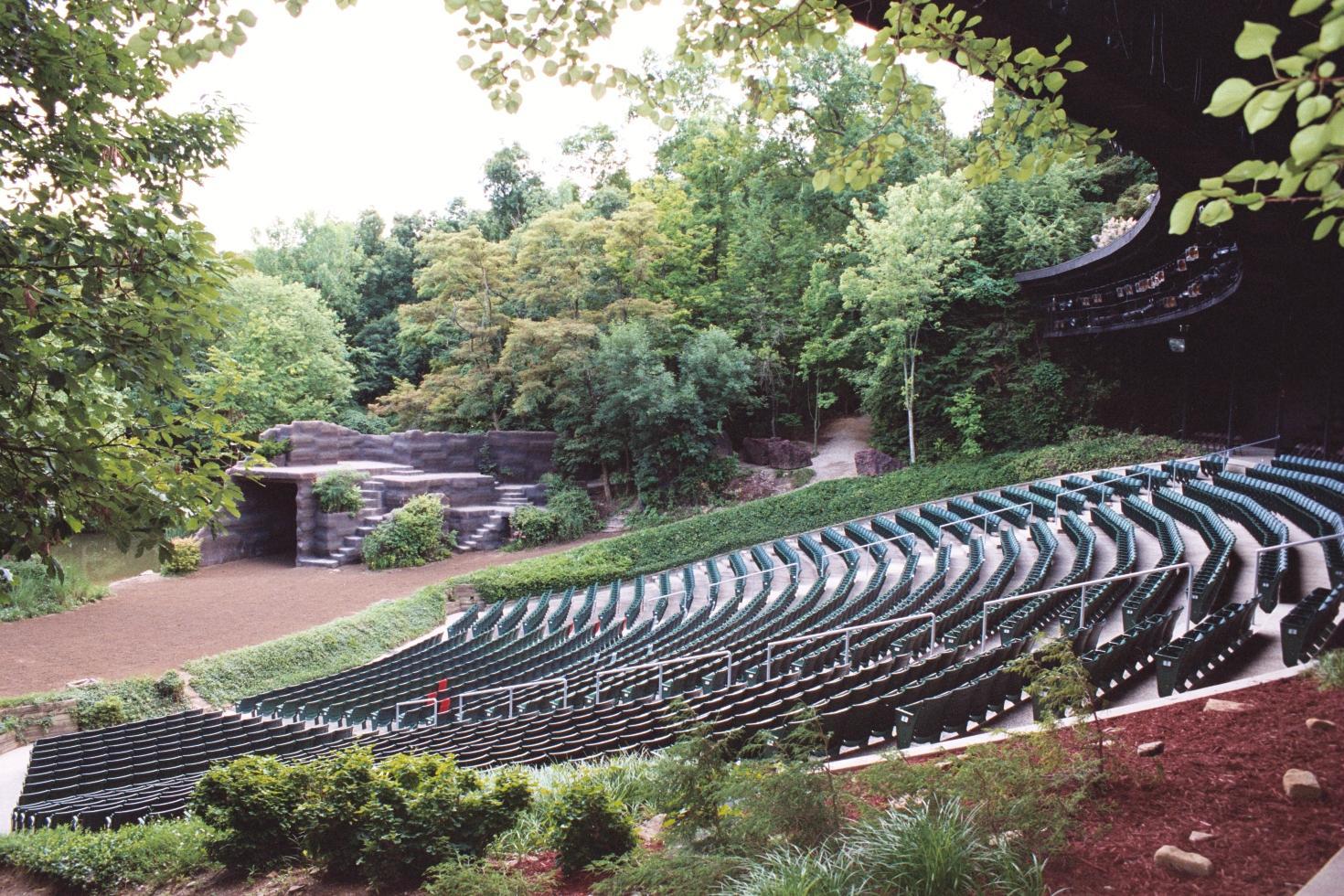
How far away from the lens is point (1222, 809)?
3699mm

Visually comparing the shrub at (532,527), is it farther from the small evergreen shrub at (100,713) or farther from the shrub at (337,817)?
the shrub at (337,817)

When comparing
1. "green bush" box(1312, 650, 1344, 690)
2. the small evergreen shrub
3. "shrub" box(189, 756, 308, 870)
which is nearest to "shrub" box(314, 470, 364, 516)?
the small evergreen shrub

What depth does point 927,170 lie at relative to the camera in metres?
30.4

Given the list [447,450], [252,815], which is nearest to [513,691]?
[252,815]

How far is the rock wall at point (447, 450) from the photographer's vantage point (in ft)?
109

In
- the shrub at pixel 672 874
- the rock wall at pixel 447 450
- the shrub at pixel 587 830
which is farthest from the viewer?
the rock wall at pixel 447 450

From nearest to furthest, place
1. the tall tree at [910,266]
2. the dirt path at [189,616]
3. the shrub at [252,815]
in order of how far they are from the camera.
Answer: the shrub at [252,815]
the dirt path at [189,616]
the tall tree at [910,266]

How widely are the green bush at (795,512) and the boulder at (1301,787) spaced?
19.1 metres

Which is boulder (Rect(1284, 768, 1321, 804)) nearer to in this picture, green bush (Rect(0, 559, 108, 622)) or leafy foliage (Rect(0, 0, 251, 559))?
leafy foliage (Rect(0, 0, 251, 559))

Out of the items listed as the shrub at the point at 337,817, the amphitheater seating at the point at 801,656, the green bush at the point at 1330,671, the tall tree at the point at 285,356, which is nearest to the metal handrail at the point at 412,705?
the amphitheater seating at the point at 801,656

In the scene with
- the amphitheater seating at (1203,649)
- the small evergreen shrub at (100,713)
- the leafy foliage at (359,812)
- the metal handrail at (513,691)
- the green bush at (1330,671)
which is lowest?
the small evergreen shrub at (100,713)

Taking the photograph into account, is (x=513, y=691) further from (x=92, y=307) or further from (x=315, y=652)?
(x=92, y=307)

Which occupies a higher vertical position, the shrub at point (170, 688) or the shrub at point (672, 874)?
the shrub at point (672, 874)

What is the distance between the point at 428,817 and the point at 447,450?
98.5ft
